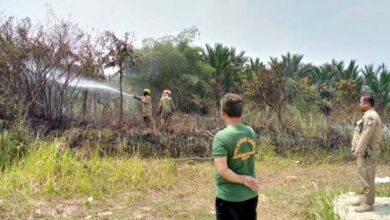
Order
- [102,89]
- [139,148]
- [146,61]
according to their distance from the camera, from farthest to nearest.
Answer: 1. [146,61]
2. [102,89]
3. [139,148]

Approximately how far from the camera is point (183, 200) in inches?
273

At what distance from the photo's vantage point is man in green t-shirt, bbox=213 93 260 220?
3.25 m

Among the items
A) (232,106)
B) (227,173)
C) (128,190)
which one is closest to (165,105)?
(128,190)

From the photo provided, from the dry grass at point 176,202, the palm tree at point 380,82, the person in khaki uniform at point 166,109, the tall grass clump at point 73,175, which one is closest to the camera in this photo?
the dry grass at point 176,202

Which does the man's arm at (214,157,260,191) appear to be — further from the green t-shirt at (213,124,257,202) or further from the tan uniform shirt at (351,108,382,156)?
the tan uniform shirt at (351,108,382,156)

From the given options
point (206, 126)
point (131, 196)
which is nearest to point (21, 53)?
point (206, 126)

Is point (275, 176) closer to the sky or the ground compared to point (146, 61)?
closer to the ground

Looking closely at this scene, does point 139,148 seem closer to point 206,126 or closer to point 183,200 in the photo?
point 206,126

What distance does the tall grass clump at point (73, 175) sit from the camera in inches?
279

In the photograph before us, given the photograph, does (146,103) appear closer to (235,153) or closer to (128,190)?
(128,190)

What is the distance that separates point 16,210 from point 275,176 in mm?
5582

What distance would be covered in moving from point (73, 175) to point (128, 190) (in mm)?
967

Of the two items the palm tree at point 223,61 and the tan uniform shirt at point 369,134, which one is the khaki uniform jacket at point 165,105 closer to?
the tan uniform shirt at point 369,134

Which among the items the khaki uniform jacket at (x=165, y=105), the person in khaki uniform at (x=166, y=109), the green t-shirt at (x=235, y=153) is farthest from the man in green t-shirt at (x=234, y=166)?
the khaki uniform jacket at (x=165, y=105)
